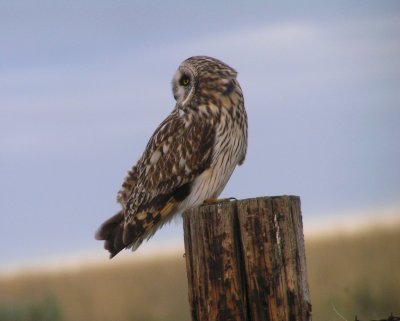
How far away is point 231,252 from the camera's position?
9.03ft

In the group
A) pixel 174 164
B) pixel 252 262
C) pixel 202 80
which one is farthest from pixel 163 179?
pixel 252 262

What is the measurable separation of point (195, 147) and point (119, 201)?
632 millimetres

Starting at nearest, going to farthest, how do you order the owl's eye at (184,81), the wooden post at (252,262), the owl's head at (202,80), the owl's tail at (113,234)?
the wooden post at (252,262) < the owl's tail at (113,234) < the owl's head at (202,80) < the owl's eye at (184,81)

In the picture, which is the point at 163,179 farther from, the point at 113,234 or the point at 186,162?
the point at 113,234

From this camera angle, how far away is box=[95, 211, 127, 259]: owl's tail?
4.03 m

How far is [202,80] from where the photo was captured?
4.46 m

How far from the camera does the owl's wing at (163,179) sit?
4.07 meters

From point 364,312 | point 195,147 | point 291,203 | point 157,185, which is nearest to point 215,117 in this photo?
point 195,147

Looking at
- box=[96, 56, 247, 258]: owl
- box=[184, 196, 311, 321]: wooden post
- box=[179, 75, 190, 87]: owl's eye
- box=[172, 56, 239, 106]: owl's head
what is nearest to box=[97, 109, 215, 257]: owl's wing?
box=[96, 56, 247, 258]: owl

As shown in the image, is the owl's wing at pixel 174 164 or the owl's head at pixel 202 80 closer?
the owl's wing at pixel 174 164

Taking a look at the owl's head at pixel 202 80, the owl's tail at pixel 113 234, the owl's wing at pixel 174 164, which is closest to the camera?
the owl's tail at pixel 113 234

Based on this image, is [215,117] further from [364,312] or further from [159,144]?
[364,312]

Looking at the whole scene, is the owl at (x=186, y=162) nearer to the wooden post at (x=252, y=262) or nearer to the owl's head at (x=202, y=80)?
the owl's head at (x=202, y=80)

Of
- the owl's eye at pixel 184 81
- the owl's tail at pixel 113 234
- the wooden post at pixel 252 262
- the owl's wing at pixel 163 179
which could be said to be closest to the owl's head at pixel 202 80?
the owl's eye at pixel 184 81
